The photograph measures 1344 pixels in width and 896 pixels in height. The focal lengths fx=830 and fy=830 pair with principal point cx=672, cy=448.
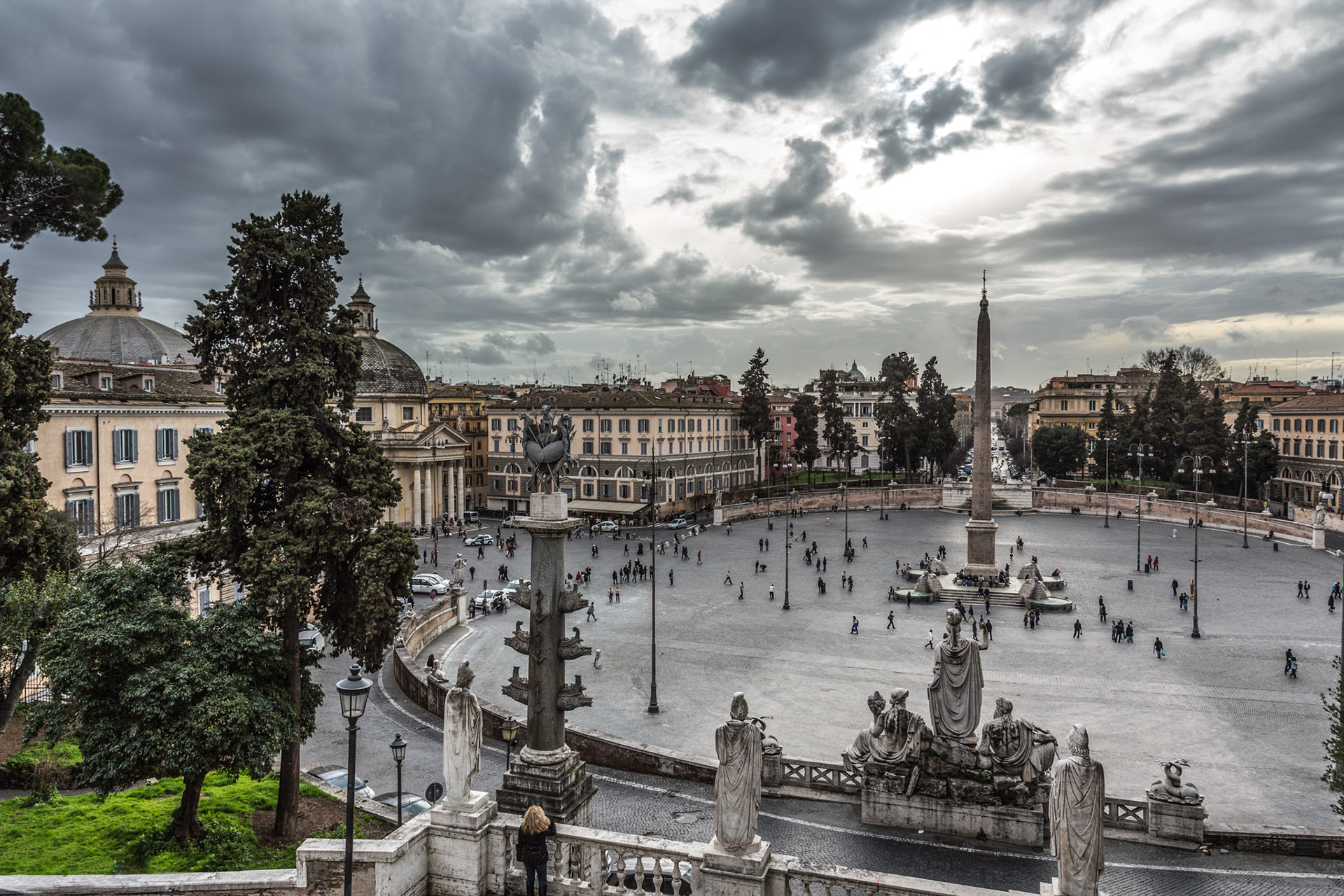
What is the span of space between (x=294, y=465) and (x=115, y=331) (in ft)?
148

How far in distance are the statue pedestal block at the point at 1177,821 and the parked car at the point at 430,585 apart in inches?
1231

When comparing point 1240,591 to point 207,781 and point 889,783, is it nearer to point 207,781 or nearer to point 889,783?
point 889,783

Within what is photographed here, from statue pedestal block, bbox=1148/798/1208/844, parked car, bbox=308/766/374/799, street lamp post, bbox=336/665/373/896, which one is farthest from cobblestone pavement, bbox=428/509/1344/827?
street lamp post, bbox=336/665/373/896

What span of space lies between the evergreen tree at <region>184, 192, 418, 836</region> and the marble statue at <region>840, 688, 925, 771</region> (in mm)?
8443

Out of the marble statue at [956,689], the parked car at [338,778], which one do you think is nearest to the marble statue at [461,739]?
the parked car at [338,778]

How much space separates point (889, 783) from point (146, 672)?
11.5m

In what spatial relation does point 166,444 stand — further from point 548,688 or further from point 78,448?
point 548,688

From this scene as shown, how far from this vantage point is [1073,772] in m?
7.57

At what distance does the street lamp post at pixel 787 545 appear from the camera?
120 feet

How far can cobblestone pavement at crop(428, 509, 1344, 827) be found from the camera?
19188 millimetres

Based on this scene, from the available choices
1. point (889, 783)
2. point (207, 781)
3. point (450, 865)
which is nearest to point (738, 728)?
point (450, 865)

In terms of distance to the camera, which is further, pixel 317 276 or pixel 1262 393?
pixel 1262 393

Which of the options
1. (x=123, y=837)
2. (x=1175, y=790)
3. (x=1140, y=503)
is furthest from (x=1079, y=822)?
(x=1140, y=503)

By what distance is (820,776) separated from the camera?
51.3 ft
